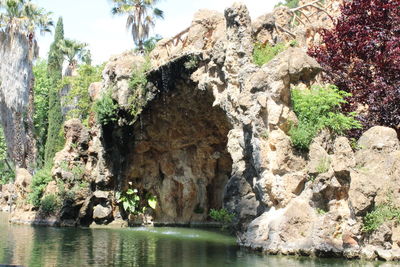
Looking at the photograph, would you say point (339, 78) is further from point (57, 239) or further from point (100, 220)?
point (100, 220)

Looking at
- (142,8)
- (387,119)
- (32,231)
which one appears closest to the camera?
(387,119)

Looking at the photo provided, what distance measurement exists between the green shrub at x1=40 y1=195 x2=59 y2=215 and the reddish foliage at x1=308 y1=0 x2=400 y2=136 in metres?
15.3

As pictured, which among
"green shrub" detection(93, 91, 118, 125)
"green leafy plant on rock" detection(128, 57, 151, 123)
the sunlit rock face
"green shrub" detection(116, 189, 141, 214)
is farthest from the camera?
the sunlit rock face

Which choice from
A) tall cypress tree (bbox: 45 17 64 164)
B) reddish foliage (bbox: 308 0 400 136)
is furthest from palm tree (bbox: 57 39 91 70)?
reddish foliage (bbox: 308 0 400 136)

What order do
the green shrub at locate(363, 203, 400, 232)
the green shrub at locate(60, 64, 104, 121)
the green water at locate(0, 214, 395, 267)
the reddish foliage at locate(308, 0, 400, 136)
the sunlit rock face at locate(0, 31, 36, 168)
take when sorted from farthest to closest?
the sunlit rock face at locate(0, 31, 36, 168)
the green shrub at locate(60, 64, 104, 121)
the reddish foliage at locate(308, 0, 400, 136)
the green shrub at locate(363, 203, 400, 232)
the green water at locate(0, 214, 395, 267)

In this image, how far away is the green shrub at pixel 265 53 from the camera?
819 inches

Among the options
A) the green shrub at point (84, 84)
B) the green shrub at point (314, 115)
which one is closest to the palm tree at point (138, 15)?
the green shrub at point (84, 84)

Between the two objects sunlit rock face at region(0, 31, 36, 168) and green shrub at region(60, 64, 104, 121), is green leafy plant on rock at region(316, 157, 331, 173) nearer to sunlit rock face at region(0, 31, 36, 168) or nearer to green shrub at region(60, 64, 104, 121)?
green shrub at region(60, 64, 104, 121)

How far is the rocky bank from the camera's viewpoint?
15195 mm

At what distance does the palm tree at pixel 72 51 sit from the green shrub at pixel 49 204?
21463 millimetres

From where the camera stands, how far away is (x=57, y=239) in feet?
66.2

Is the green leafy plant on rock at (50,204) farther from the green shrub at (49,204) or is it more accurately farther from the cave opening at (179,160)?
the cave opening at (179,160)

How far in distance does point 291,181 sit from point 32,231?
12957 millimetres

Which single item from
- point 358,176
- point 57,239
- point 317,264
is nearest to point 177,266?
point 317,264
